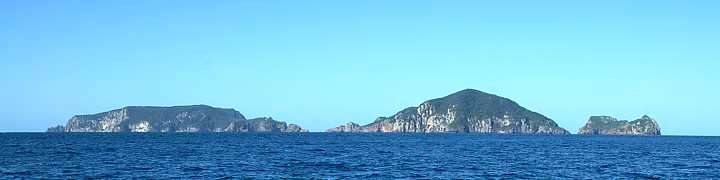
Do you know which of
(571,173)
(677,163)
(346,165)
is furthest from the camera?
(677,163)

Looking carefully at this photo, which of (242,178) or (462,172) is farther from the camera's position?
(462,172)

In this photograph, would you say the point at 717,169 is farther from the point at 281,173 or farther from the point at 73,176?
the point at 73,176

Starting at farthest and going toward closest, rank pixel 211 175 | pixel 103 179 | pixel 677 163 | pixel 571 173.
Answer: pixel 677 163, pixel 571 173, pixel 211 175, pixel 103 179

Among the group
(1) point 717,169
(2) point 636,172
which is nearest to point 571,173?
(2) point 636,172

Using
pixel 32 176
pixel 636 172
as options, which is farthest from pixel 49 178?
pixel 636 172

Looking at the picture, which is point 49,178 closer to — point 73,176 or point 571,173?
point 73,176

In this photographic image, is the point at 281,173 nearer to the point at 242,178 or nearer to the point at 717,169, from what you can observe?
the point at 242,178

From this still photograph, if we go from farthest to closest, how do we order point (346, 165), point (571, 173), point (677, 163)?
1. point (677, 163)
2. point (346, 165)
3. point (571, 173)

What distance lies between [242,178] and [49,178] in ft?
49.2

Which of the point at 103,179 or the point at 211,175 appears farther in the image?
the point at 211,175

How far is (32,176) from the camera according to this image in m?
67.2

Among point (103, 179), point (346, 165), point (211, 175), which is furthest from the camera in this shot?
point (346, 165)

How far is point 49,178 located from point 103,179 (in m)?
4.38

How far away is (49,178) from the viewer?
2591 inches
